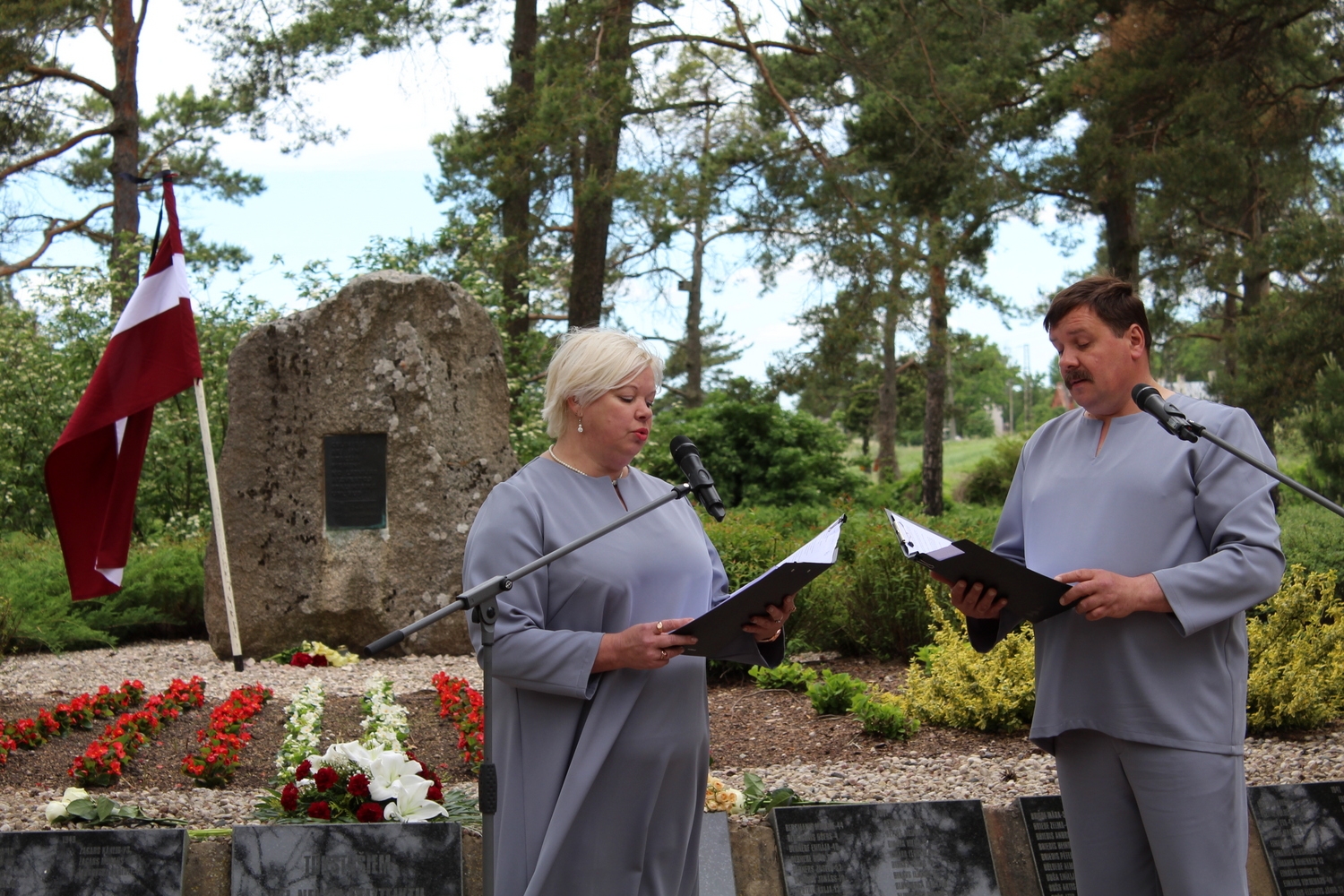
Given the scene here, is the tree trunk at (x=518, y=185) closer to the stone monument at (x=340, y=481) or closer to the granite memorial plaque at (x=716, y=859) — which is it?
the stone monument at (x=340, y=481)

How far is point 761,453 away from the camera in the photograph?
1376 cm

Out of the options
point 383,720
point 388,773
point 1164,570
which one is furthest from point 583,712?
point 383,720

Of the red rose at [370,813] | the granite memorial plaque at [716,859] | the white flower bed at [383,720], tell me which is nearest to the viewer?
the granite memorial plaque at [716,859]

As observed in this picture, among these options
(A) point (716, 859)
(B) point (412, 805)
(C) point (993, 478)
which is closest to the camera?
(A) point (716, 859)

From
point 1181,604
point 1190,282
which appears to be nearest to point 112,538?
point 1181,604

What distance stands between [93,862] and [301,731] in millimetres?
1518

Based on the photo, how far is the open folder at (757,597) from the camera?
2236 millimetres

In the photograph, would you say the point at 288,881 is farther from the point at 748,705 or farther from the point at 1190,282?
the point at 1190,282

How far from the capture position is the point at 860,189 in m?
11.4

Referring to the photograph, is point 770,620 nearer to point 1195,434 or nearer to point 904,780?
point 1195,434

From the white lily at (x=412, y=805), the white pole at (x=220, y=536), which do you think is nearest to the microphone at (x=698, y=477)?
the white lily at (x=412, y=805)

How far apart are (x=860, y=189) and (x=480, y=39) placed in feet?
15.3

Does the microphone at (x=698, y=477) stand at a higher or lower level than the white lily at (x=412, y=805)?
higher

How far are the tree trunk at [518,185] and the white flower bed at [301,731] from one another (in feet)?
21.7
